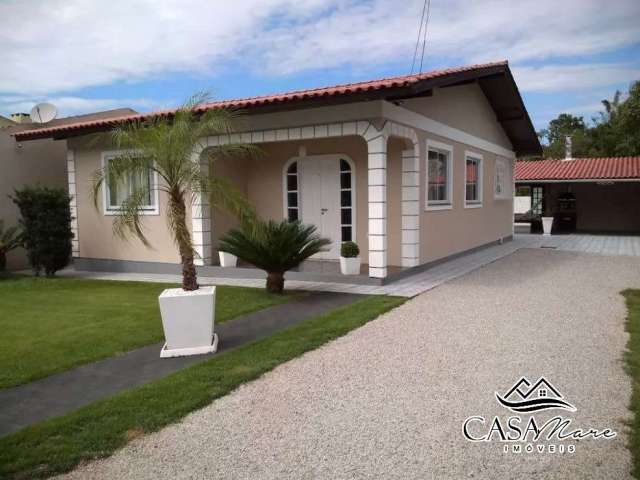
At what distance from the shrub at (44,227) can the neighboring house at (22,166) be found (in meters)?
1.21

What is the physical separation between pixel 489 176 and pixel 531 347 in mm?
10425

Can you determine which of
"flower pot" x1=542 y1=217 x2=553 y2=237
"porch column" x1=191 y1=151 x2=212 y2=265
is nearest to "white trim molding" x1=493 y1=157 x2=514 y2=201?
"flower pot" x1=542 y1=217 x2=553 y2=237

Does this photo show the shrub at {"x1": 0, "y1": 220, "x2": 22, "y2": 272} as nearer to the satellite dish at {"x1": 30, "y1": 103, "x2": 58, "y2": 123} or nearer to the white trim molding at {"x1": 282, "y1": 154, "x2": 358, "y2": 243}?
the satellite dish at {"x1": 30, "y1": 103, "x2": 58, "y2": 123}

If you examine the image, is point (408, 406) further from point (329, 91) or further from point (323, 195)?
point (323, 195)

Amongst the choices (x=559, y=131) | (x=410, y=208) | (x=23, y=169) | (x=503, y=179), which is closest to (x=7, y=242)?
(x=23, y=169)

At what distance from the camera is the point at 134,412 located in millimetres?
3834

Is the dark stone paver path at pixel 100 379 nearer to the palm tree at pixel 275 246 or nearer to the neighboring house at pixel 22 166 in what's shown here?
the palm tree at pixel 275 246

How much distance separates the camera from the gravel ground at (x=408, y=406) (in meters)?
3.08

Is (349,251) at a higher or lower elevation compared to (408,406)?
higher

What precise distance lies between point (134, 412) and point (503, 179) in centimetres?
1501

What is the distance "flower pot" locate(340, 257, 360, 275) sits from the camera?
29.8 feet

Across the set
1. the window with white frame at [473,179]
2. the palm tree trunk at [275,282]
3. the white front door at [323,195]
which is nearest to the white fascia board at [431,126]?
the window with white frame at [473,179]

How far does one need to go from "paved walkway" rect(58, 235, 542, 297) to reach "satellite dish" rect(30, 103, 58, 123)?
14.4 feet

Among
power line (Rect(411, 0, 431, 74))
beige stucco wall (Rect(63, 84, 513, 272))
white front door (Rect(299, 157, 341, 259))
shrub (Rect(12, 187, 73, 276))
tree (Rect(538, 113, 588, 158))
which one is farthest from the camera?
tree (Rect(538, 113, 588, 158))
